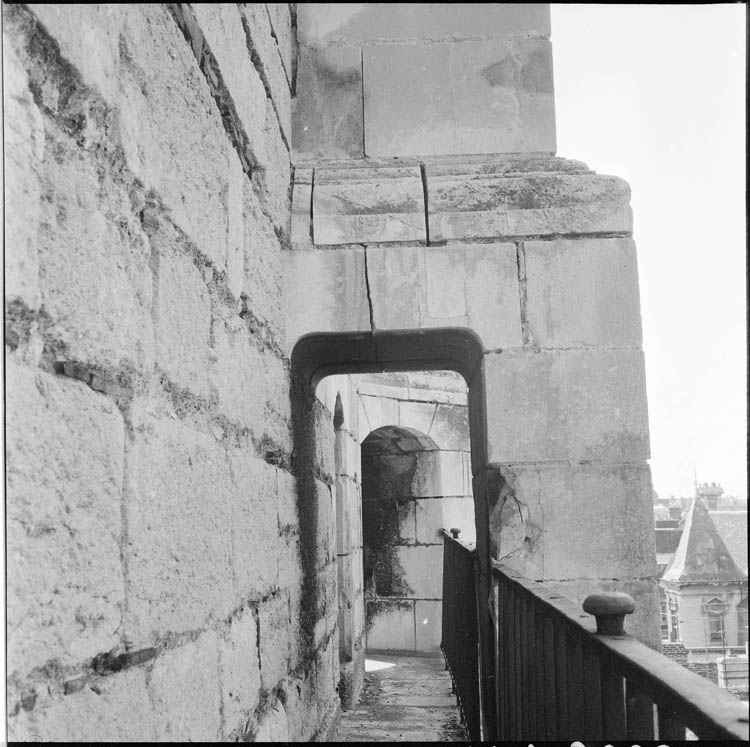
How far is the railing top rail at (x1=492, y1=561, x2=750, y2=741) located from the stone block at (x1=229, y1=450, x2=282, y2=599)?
0.84 m

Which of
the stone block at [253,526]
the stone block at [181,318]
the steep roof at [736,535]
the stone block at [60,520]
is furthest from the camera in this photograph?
the stone block at [253,526]

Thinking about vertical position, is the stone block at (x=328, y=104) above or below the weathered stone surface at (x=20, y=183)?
above

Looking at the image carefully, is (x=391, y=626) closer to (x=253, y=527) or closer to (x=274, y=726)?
(x=274, y=726)

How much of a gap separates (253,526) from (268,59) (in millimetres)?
1493

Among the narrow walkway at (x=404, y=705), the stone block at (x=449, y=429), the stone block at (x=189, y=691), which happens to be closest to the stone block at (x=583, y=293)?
the stone block at (x=189, y=691)

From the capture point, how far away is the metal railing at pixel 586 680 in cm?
99

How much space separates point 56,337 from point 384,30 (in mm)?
2467

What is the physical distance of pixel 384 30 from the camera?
10.3ft

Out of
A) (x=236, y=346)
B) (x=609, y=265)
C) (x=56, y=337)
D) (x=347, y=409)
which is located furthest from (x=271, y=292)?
(x=347, y=409)

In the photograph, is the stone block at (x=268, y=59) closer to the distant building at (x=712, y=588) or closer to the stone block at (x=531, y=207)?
the stone block at (x=531, y=207)

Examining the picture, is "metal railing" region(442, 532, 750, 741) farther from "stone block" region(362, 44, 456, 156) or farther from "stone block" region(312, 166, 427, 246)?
"stone block" region(362, 44, 456, 156)

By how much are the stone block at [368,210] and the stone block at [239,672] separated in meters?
1.36

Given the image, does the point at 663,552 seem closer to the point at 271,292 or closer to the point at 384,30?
the point at 271,292

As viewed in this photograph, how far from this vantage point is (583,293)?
2768 millimetres
